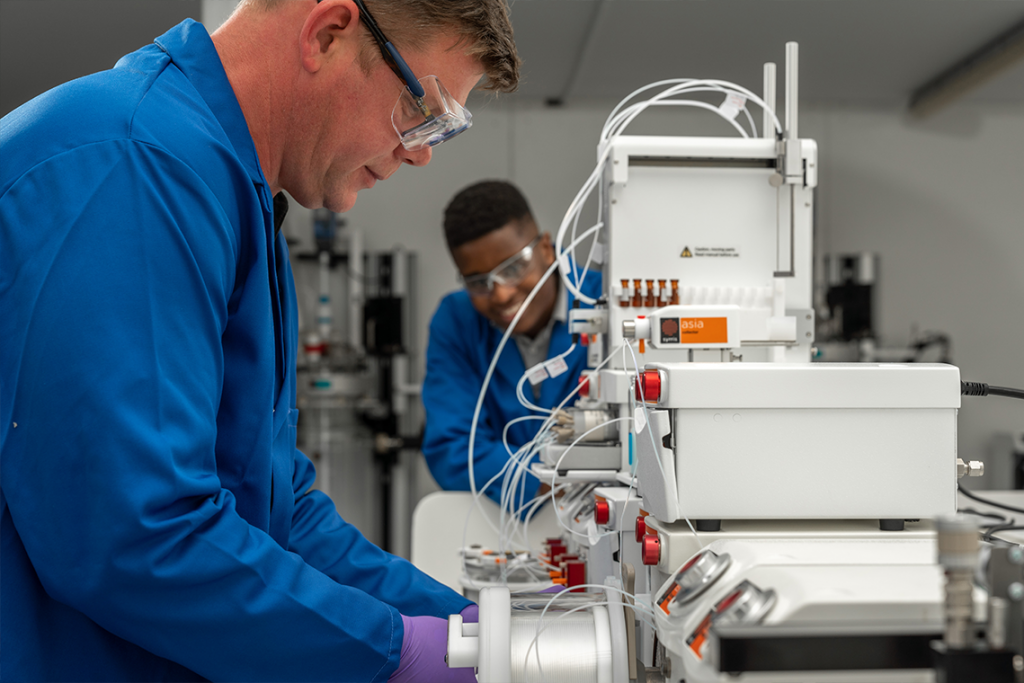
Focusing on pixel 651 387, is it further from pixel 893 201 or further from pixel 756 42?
pixel 893 201

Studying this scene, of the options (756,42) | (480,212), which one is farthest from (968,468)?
(756,42)

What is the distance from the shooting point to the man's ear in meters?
0.75

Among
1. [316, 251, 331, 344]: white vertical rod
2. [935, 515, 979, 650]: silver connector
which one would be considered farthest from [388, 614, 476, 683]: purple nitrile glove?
[316, 251, 331, 344]: white vertical rod

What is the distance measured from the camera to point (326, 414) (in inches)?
134

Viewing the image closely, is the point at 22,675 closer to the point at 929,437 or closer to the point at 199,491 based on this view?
the point at 199,491

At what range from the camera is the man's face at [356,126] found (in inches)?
32.1

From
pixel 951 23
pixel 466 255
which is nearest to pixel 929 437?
pixel 466 255

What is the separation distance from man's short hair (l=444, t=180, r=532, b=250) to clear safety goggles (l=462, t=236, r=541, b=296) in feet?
0.33

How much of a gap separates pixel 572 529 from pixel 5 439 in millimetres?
775

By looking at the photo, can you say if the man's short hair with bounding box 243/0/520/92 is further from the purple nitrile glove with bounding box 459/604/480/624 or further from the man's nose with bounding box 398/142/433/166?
the purple nitrile glove with bounding box 459/604/480/624

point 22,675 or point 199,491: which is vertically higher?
point 199,491

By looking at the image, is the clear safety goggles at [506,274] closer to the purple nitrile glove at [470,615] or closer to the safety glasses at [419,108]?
the safety glasses at [419,108]

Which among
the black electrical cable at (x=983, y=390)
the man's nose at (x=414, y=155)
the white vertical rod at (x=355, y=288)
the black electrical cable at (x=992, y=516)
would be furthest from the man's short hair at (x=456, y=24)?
the white vertical rod at (x=355, y=288)

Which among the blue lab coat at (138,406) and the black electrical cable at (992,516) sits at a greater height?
the blue lab coat at (138,406)
